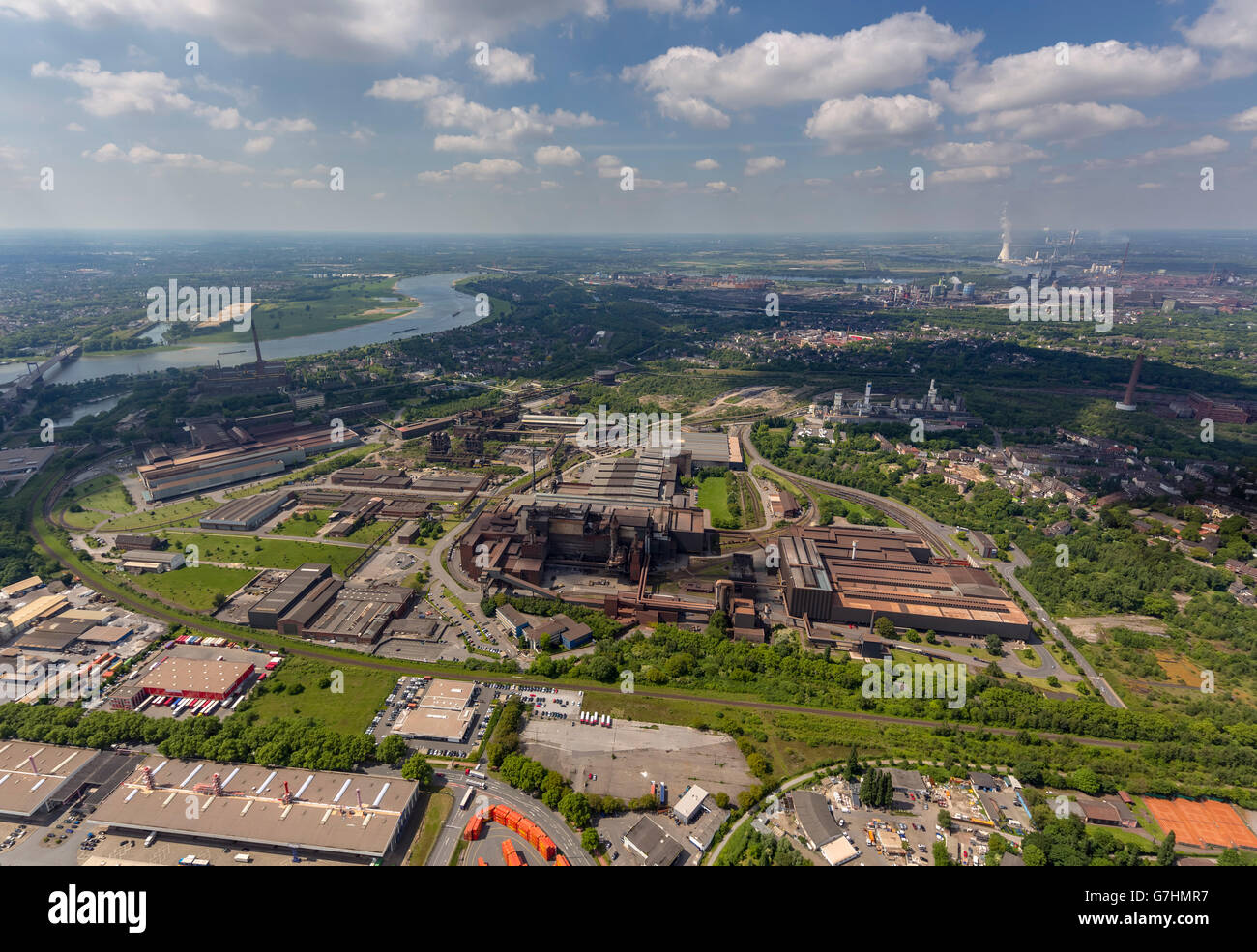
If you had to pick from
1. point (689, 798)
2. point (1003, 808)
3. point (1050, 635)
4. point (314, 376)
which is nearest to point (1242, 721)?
point (1050, 635)

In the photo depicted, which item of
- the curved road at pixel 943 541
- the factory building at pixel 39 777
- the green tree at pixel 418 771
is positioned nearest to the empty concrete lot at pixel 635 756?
the green tree at pixel 418 771

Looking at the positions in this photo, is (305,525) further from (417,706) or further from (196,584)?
(417,706)

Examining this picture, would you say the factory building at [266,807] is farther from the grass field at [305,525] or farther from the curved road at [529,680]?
the grass field at [305,525]

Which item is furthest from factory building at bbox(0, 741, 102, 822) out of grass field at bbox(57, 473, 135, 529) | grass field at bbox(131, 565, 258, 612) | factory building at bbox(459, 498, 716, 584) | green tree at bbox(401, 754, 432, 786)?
grass field at bbox(57, 473, 135, 529)

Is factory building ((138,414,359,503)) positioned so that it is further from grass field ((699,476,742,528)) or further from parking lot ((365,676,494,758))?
grass field ((699,476,742,528))

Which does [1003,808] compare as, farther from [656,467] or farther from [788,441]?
[788,441]

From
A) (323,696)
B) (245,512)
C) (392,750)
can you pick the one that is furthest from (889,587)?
(245,512)
